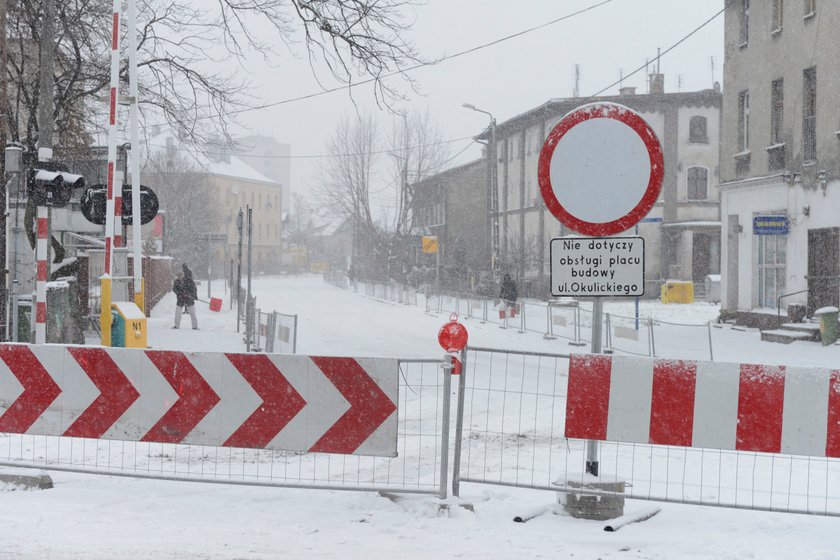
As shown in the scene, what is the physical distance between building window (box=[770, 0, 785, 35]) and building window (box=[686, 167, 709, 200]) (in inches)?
946

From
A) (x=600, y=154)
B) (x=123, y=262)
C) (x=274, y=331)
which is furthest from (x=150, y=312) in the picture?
(x=600, y=154)

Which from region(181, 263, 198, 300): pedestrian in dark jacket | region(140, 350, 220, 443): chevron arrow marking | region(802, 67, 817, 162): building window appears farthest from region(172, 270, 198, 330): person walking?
region(140, 350, 220, 443): chevron arrow marking

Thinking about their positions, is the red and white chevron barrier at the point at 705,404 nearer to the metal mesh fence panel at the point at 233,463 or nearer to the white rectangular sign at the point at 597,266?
the white rectangular sign at the point at 597,266

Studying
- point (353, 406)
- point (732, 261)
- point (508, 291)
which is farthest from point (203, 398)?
point (508, 291)

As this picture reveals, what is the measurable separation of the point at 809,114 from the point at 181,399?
21.6 meters

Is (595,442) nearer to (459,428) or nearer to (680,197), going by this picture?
(459,428)

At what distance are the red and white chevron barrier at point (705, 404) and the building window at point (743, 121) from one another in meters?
23.4

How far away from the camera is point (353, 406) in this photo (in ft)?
22.5

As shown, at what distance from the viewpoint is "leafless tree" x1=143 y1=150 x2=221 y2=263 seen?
65812 millimetres

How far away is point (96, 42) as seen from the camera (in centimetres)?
2233

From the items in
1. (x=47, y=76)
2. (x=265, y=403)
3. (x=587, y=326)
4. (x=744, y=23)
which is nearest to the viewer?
(x=265, y=403)

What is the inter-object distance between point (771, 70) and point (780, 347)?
823cm

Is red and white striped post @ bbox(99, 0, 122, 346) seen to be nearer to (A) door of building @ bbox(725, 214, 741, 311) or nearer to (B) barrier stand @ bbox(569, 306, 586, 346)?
(B) barrier stand @ bbox(569, 306, 586, 346)

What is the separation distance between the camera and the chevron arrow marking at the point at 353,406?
269 inches
